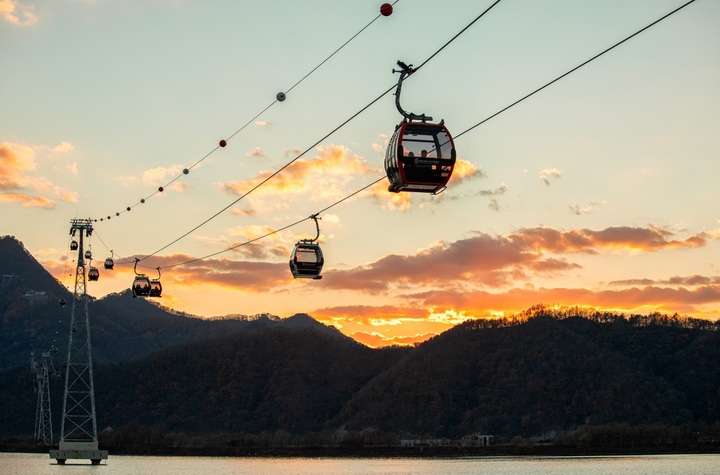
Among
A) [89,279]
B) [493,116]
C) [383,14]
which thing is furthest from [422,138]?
[89,279]

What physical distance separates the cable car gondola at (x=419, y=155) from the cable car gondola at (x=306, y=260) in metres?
16.5

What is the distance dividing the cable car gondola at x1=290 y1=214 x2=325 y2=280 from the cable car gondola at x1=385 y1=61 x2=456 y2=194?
54.0ft

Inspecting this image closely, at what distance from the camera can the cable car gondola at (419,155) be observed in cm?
2809

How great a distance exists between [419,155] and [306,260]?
1738cm

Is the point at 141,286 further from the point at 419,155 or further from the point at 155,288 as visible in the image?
the point at 419,155

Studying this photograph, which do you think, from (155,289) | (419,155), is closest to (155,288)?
(155,289)

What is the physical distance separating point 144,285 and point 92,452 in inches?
2456

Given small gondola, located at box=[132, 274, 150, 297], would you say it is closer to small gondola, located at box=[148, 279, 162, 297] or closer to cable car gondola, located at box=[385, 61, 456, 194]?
small gondola, located at box=[148, 279, 162, 297]

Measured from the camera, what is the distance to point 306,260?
147 feet

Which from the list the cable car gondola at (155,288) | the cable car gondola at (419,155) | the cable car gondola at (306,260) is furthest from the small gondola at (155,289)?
the cable car gondola at (419,155)

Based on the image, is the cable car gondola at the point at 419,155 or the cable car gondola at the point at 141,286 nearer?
the cable car gondola at the point at 419,155

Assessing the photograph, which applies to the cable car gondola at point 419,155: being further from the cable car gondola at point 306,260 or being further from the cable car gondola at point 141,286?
the cable car gondola at point 141,286

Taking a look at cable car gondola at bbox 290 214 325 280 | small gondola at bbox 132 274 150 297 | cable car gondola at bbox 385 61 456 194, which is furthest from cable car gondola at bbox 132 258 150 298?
cable car gondola at bbox 385 61 456 194

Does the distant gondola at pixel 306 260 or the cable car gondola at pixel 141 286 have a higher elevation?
the cable car gondola at pixel 141 286
